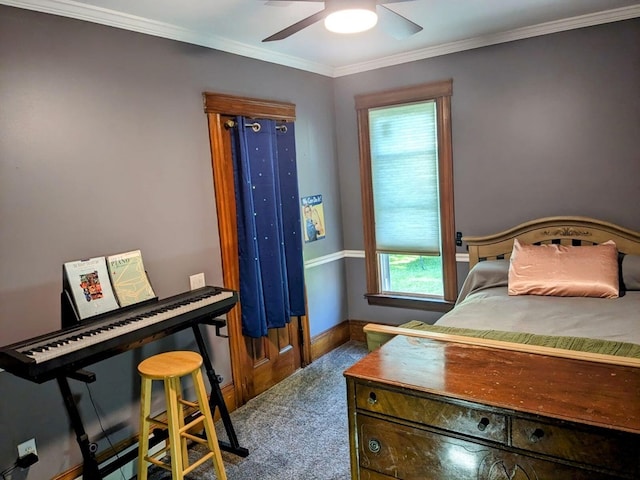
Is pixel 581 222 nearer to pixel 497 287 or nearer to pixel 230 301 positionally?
pixel 497 287

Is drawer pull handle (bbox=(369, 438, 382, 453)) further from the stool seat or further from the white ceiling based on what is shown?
the white ceiling

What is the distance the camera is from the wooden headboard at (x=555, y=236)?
307 centimetres

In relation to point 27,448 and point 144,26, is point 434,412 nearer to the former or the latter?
point 27,448

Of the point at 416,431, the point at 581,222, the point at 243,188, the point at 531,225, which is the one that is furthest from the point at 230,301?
the point at 581,222

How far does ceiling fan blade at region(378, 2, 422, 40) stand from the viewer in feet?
6.97

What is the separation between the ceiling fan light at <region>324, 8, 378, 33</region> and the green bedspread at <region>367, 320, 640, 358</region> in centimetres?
140

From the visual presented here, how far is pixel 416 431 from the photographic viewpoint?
5.32 feet

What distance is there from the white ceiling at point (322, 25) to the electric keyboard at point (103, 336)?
1.45 m

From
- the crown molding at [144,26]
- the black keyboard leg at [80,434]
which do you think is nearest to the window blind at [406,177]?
the crown molding at [144,26]

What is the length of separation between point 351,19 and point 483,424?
66.6 inches

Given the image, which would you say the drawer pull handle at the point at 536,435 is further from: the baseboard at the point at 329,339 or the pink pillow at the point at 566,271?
the baseboard at the point at 329,339

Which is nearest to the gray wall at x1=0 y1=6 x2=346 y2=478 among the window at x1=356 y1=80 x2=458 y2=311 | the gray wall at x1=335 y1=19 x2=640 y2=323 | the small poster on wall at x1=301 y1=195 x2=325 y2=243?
the small poster on wall at x1=301 y1=195 x2=325 y2=243

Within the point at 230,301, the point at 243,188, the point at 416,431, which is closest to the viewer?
the point at 416,431

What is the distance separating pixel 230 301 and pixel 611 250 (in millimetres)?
2328
